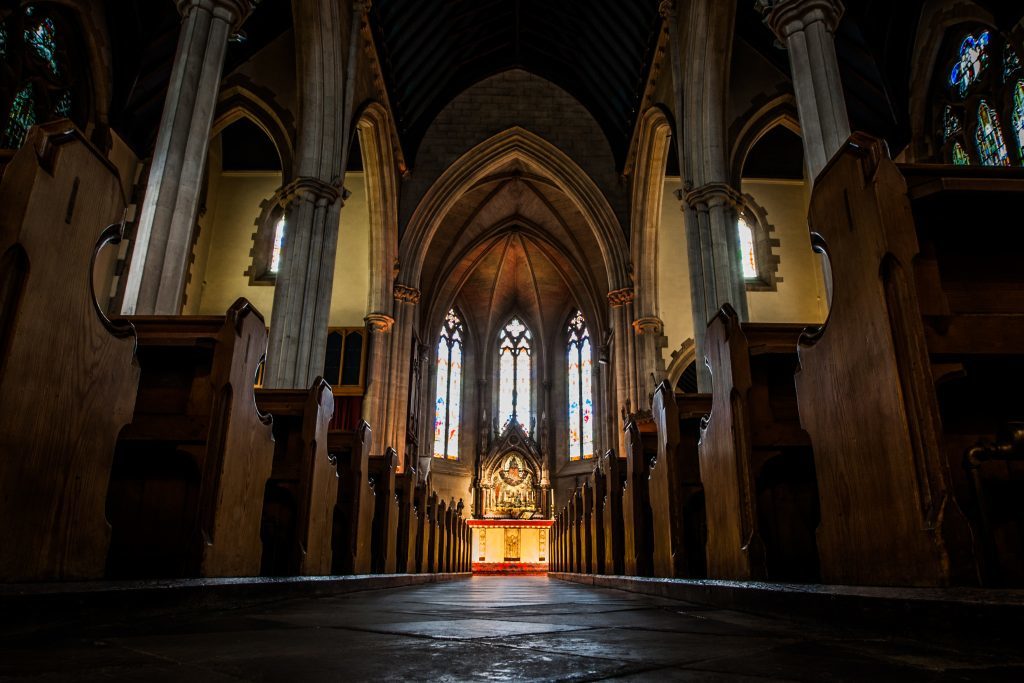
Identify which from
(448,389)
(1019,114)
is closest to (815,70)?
(1019,114)

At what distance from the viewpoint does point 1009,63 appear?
866cm

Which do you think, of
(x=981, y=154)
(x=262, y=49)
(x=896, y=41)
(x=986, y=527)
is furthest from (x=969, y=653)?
(x=262, y=49)

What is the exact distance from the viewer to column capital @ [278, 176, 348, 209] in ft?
29.6

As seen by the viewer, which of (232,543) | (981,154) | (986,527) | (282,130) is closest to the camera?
(986,527)

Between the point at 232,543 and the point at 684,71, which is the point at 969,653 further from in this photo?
the point at 684,71

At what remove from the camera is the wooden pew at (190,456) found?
2809 millimetres

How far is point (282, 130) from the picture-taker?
12164 mm

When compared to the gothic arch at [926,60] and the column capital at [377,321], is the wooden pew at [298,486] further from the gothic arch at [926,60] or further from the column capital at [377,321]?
the gothic arch at [926,60]

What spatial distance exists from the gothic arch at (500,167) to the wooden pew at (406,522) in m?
7.84

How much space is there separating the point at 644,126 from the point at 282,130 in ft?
21.7

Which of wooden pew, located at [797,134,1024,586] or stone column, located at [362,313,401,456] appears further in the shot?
stone column, located at [362,313,401,456]

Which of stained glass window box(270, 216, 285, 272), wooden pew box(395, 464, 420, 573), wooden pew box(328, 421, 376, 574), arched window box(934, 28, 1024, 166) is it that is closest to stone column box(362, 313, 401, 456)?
stained glass window box(270, 216, 285, 272)

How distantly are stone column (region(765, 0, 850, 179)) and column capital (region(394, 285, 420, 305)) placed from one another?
9407mm

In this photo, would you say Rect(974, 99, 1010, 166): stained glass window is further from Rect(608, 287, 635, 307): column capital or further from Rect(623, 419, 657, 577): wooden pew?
Rect(623, 419, 657, 577): wooden pew
